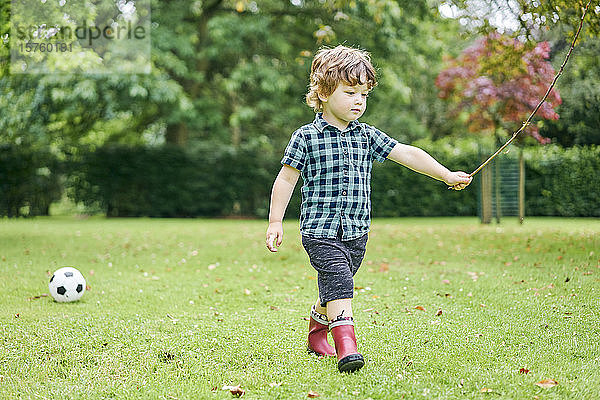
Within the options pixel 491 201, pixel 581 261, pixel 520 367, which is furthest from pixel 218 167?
pixel 520 367

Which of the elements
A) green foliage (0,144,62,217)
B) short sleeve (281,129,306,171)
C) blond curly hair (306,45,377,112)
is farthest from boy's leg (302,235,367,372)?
green foliage (0,144,62,217)

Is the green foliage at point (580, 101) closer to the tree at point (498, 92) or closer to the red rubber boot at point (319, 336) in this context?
the tree at point (498, 92)

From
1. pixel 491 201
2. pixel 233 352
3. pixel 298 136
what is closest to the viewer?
pixel 298 136

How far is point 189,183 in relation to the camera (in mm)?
17297

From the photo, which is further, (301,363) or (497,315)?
(497,315)

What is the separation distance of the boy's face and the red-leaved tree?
8447mm

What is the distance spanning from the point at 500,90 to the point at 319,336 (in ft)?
38.4

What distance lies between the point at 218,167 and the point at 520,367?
48.0 ft

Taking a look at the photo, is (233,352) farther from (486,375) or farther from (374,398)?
(486,375)

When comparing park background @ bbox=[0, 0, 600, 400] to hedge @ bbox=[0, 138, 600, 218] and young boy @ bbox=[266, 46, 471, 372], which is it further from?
young boy @ bbox=[266, 46, 471, 372]

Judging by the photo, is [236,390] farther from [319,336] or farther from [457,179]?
[457,179]

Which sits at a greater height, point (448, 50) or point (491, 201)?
point (448, 50)

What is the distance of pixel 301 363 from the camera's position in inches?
133

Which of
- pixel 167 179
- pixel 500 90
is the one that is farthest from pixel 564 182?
pixel 167 179
